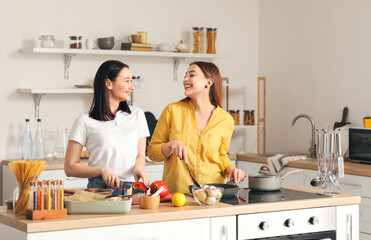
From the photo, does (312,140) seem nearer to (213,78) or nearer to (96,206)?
(213,78)

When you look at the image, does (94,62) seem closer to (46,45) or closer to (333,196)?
(46,45)

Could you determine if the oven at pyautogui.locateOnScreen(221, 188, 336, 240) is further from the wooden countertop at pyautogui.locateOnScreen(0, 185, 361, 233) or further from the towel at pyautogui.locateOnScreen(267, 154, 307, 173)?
the towel at pyautogui.locateOnScreen(267, 154, 307, 173)

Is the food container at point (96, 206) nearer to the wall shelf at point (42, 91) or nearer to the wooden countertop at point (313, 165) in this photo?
the wooden countertop at point (313, 165)

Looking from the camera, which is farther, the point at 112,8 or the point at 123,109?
the point at 112,8

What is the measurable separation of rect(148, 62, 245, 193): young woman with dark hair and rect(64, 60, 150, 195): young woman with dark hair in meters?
0.21

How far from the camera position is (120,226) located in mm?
2248

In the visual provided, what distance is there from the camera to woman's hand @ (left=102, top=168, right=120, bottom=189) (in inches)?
101

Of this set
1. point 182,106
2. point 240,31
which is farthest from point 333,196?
point 240,31

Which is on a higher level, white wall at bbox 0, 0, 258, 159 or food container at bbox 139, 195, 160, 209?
white wall at bbox 0, 0, 258, 159

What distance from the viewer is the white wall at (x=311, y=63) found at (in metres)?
4.71

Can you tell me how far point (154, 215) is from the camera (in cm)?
230

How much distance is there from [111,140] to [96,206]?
594mm

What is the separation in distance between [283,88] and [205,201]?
320cm

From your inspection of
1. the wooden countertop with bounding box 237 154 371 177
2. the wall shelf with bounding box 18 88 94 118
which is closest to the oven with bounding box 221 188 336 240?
the wooden countertop with bounding box 237 154 371 177
